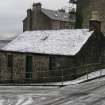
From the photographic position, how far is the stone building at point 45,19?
189ft

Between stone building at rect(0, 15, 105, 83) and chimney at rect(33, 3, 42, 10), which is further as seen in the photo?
chimney at rect(33, 3, 42, 10)

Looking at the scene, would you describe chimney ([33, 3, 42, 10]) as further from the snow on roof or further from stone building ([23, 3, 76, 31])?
the snow on roof

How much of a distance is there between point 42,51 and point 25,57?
2146mm

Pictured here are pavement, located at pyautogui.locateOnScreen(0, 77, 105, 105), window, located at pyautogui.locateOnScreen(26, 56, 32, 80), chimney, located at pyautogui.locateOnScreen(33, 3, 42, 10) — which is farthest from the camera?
chimney, located at pyautogui.locateOnScreen(33, 3, 42, 10)

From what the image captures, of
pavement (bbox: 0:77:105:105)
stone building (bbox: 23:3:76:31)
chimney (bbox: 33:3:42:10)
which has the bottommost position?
pavement (bbox: 0:77:105:105)

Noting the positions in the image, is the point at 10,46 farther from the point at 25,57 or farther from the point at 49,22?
the point at 49,22

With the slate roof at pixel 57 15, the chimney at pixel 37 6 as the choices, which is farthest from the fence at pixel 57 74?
the slate roof at pixel 57 15

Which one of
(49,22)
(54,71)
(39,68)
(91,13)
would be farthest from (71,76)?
(49,22)

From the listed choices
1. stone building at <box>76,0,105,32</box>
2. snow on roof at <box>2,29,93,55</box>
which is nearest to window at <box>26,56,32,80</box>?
snow on roof at <box>2,29,93,55</box>

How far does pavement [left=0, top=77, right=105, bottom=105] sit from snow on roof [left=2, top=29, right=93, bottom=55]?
605 centimetres

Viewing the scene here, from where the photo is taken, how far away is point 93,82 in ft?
90.7

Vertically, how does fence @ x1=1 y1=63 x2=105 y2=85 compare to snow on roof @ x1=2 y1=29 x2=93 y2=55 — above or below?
below

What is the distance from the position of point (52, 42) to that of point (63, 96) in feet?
44.0

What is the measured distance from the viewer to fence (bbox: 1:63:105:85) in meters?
31.0
